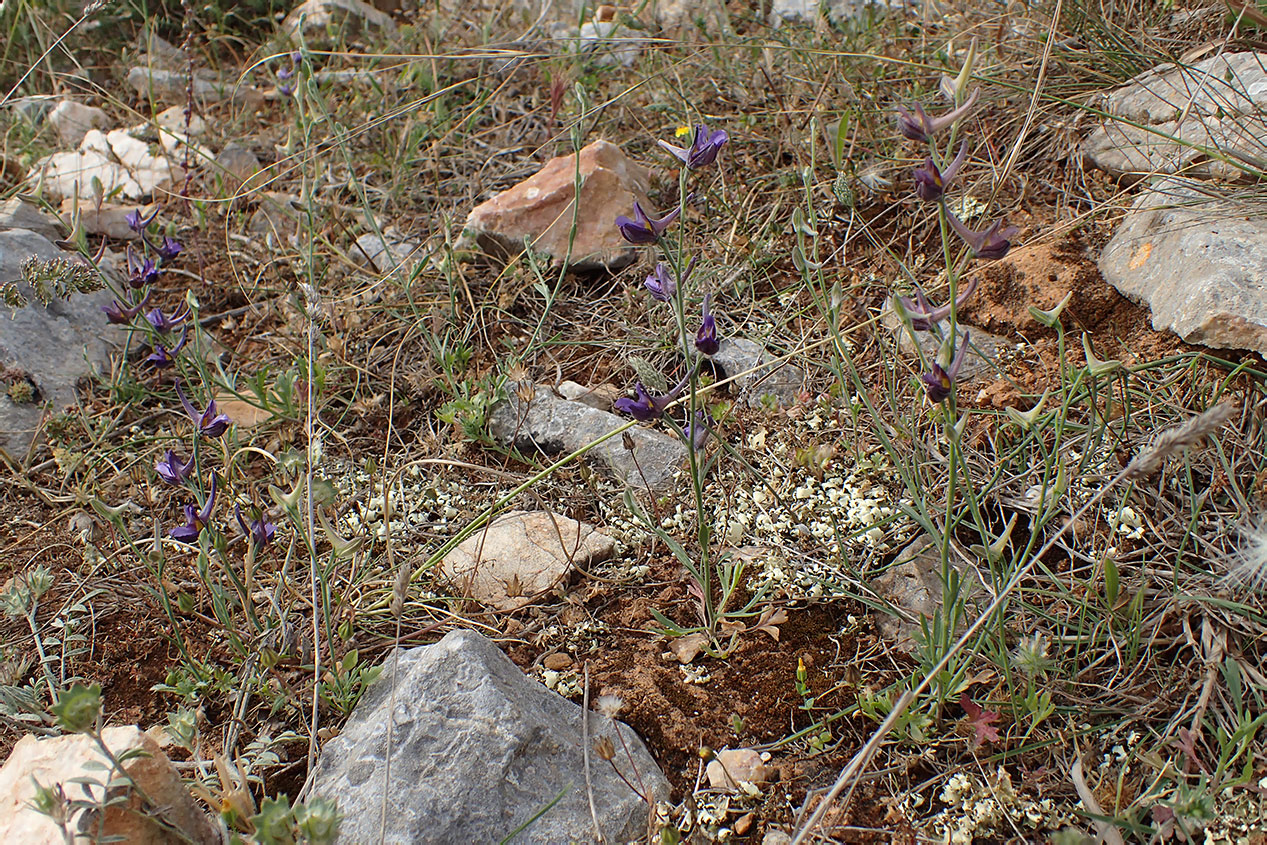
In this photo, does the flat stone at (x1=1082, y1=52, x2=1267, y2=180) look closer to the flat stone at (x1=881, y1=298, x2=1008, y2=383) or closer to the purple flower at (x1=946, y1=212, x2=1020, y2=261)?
the flat stone at (x1=881, y1=298, x2=1008, y2=383)

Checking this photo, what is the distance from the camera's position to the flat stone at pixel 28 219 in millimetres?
3467

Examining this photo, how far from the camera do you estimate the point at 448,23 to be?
468 cm

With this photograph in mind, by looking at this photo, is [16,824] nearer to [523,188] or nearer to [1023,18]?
[523,188]

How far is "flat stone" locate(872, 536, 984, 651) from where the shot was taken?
1.97 metres

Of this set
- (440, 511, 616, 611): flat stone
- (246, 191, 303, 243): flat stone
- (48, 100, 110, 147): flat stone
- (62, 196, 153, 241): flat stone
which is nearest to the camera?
(440, 511, 616, 611): flat stone

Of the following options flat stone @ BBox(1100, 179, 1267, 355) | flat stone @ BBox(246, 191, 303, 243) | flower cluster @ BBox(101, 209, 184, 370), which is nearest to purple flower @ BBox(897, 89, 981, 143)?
flat stone @ BBox(1100, 179, 1267, 355)

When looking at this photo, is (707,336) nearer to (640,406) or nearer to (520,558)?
(640,406)

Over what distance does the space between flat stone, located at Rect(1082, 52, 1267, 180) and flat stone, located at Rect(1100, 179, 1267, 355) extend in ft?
0.40

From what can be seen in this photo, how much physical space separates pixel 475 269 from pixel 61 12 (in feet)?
11.0

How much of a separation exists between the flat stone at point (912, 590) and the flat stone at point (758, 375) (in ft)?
2.19

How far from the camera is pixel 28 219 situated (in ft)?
11.6

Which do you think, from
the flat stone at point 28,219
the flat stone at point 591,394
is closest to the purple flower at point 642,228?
the flat stone at point 591,394

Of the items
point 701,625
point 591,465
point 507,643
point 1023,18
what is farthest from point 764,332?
point 1023,18

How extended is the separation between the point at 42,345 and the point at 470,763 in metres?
2.35
